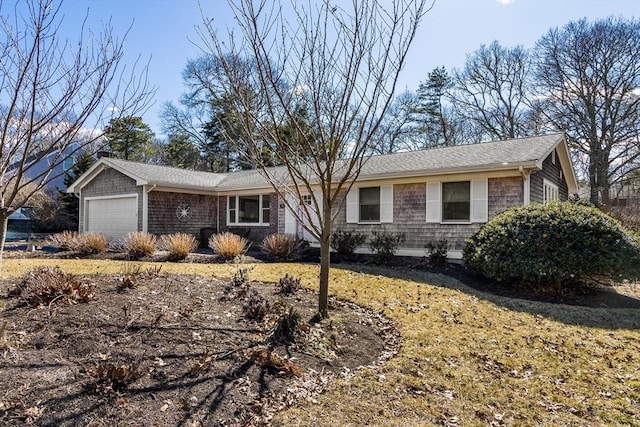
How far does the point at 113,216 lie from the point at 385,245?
Answer: 37.7 feet

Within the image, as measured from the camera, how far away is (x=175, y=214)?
16.0 meters

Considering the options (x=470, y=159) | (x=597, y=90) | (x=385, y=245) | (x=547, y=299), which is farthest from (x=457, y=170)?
(x=597, y=90)

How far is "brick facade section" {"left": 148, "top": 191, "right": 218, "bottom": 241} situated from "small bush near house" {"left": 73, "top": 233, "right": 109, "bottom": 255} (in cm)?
268

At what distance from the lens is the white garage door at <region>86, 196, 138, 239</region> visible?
15625mm

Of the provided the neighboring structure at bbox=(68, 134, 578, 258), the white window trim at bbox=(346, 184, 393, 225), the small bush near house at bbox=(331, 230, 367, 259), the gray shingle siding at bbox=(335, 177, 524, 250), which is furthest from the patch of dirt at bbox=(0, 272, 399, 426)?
the white window trim at bbox=(346, 184, 393, 225)

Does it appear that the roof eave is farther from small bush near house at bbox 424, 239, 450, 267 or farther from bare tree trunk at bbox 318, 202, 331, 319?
bare tree trunk at bbox 318, 202, 331, 319

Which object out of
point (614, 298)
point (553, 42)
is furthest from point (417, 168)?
point (553, 42)

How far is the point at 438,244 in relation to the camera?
11.8 meters

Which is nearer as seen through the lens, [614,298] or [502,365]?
[502,365]

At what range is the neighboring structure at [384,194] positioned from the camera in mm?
11392

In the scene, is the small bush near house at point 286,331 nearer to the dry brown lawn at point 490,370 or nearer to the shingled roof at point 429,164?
the dry brown lawn at point 490,370

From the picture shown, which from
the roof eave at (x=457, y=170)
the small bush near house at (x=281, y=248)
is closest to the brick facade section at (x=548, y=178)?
the roof eave at (x=457, y=170)

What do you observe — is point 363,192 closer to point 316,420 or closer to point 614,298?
point 614,298

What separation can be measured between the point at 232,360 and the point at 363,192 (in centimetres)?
1045
